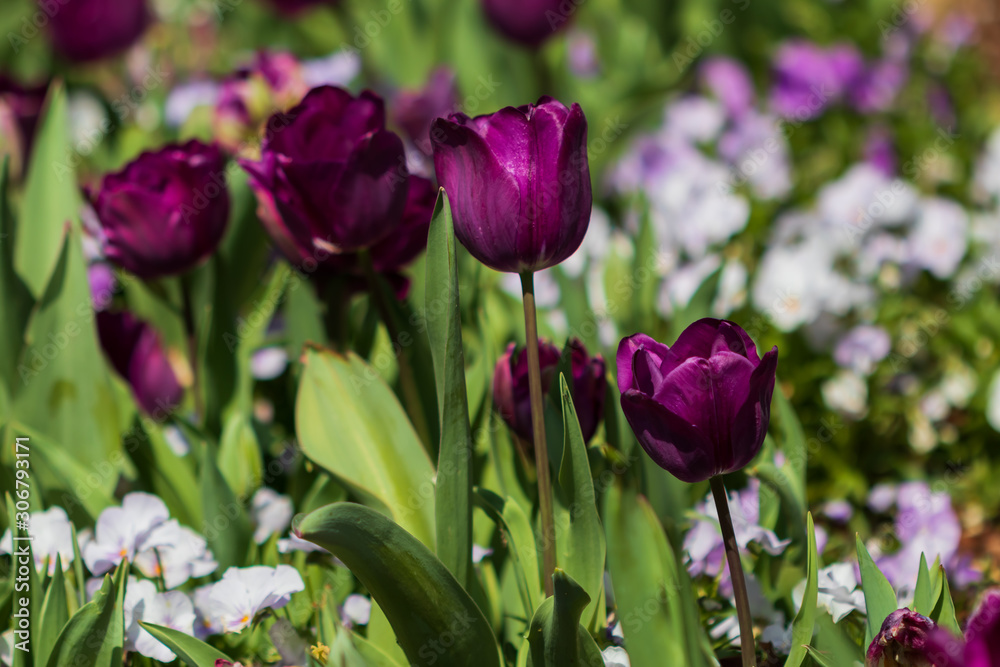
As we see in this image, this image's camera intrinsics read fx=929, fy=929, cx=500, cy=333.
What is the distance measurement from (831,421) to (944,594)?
2.45ft

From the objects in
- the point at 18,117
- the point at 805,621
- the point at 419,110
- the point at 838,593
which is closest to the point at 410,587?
the point at 805,621

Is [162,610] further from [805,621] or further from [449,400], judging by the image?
[805,621]

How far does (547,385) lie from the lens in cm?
106

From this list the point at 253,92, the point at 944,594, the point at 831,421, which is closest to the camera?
the point at 944,594

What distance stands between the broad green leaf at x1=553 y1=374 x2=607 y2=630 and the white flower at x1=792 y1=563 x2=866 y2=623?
23 cm

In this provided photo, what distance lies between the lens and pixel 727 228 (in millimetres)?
2018

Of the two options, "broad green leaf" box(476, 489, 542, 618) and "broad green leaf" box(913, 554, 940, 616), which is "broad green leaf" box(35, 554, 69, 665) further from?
"broad green leaf" box(913, 554, 940, 616)

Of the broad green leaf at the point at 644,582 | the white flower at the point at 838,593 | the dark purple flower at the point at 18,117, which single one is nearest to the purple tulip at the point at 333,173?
the broad green leaf at the point at 644,582

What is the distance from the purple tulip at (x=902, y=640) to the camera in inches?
31.4

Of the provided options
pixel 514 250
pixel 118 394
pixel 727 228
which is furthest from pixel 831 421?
pixel 118 394

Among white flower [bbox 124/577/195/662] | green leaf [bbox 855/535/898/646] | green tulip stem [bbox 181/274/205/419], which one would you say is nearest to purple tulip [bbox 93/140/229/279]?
green tulip stem [bbox 181/274/205/419]

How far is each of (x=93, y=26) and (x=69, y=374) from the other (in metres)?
1.61

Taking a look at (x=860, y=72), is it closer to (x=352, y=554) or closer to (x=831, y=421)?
(x=831, y=421)

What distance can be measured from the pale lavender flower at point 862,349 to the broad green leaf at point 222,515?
1151 millimetres
